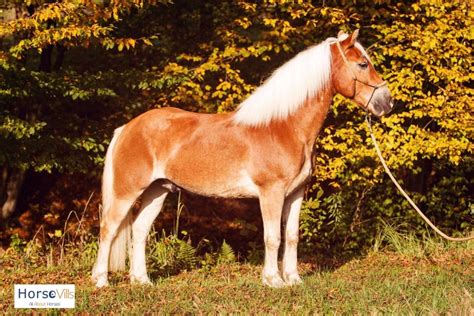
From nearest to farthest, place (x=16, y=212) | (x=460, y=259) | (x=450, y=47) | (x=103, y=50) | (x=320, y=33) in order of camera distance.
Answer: (x=460, y=259) < (x=450, y=47) < (x=320, y=33) < (x=103, y=50) < (x=16, y=212)

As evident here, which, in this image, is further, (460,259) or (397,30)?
(397,30)

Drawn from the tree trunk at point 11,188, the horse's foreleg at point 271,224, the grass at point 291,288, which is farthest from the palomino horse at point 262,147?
the tree trunk at point 11,188

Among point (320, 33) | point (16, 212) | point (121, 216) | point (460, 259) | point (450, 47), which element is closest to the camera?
point (121, 216)

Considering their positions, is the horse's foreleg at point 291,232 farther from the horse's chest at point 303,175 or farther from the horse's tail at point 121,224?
the horse's tail at point 121,224

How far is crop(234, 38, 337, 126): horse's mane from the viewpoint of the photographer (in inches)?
262

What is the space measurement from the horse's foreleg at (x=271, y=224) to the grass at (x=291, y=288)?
Answer: 0.18 m

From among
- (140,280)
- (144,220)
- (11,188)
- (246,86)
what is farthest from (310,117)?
(11,188)

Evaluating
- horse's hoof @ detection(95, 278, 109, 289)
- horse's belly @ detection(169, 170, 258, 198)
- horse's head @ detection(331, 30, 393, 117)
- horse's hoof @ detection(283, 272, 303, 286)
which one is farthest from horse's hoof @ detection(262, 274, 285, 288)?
horse's head @ detection(331, 30, 393, 117)

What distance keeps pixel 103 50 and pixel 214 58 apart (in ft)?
7.15

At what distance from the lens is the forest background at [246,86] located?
8625 mm

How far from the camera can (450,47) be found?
362 inches

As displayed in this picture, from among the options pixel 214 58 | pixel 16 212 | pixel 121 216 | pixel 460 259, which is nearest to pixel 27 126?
pixel 121 216

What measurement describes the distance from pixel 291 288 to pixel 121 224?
1942 millimetres

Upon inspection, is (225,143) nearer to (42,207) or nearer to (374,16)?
(374,16)
